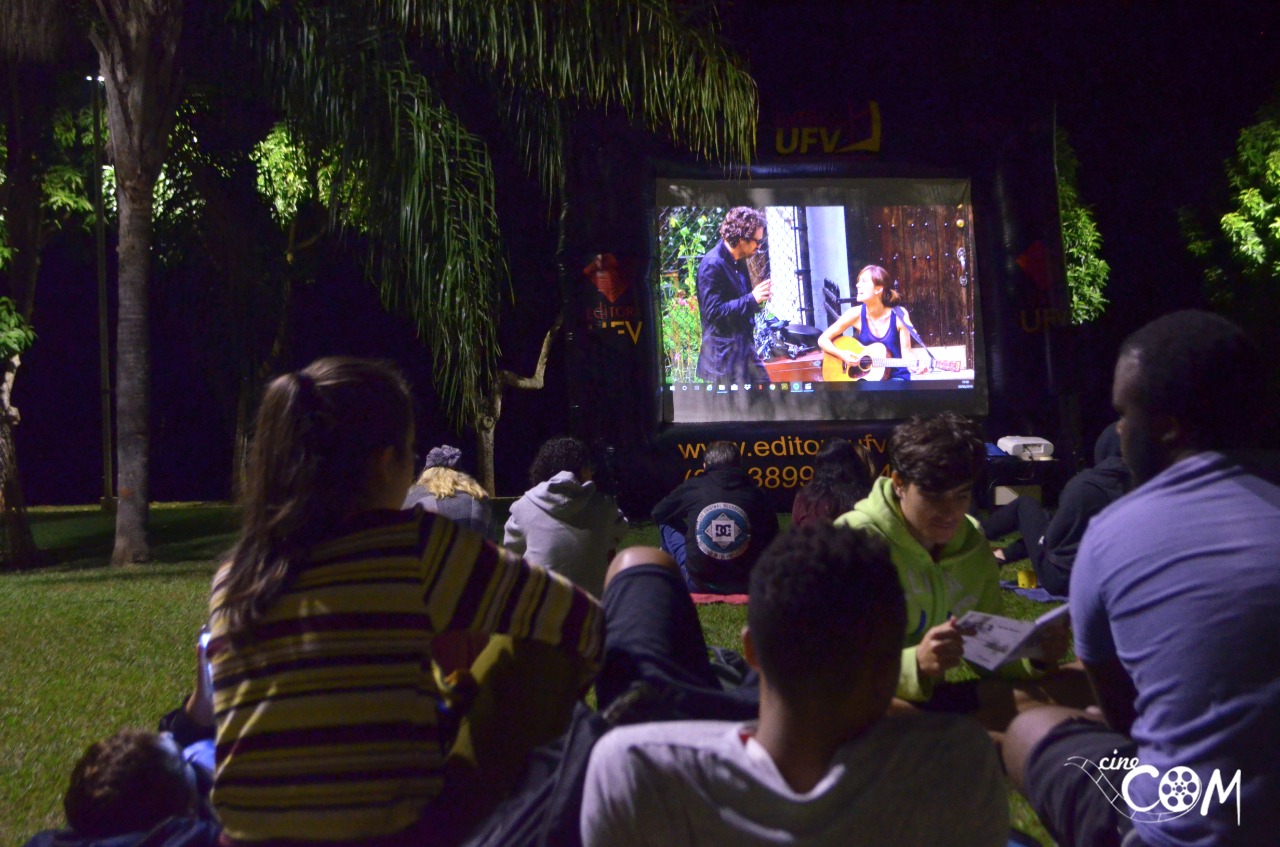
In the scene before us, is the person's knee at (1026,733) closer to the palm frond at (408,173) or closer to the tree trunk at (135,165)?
the palm frond at (408,173)

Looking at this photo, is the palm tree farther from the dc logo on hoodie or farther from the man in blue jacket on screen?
the man in blue jacket on screen

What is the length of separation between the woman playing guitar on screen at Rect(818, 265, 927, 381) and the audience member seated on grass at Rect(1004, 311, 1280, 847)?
10.8 metres

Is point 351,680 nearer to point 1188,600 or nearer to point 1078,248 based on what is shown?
point 1188,600

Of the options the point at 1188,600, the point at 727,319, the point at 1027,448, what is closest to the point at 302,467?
the point at 1188,600

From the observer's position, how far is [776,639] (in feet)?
4.84

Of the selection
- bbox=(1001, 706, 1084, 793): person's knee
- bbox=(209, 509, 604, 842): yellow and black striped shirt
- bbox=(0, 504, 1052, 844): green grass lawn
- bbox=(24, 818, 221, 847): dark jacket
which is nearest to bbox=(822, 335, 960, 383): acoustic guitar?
bbox=(0, 504, 1052, 844): green grass lawn

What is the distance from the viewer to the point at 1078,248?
55.2ft

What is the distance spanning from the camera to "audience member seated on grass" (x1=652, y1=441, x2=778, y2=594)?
6551 millimetres

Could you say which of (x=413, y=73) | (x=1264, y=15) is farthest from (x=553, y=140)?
(x=1264, y=15)

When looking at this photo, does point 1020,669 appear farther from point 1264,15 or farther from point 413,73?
A: point 1264,15

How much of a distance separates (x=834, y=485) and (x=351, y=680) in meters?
4.59

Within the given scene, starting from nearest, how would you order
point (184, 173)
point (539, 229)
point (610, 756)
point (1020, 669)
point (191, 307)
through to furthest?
point (610, 756)
point (1020, 669)
point (184, 173)
point (191, 307)
point (539, 229)

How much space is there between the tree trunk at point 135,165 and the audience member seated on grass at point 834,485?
6.78 meters

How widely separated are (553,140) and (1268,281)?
45.8 feet
